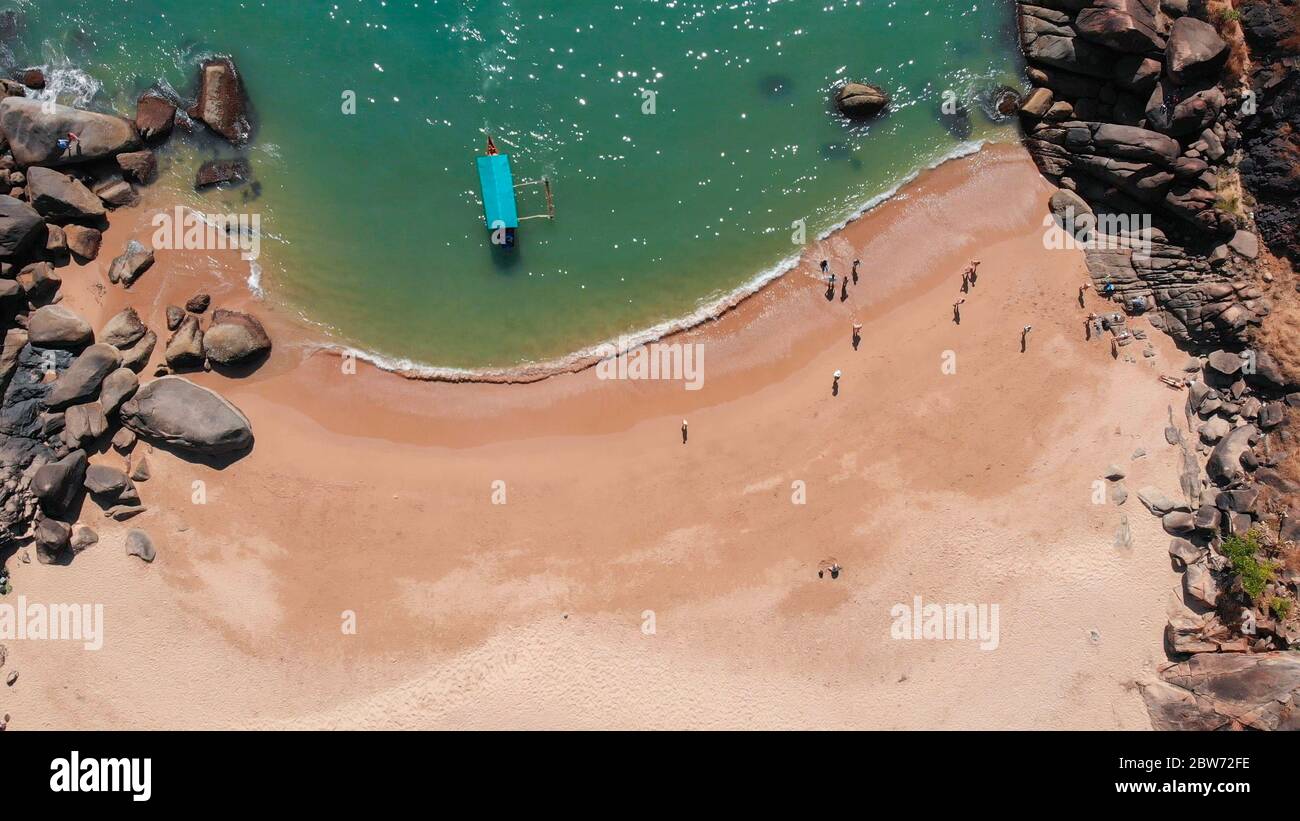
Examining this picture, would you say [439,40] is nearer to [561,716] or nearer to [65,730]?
[561,716]

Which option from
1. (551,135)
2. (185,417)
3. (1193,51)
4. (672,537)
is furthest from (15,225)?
(1193,51)

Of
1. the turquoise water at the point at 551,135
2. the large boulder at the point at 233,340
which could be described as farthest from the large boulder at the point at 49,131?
the large boulder at the point at 233,340

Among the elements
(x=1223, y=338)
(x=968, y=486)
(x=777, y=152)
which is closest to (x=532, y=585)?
(x=968, y=486)

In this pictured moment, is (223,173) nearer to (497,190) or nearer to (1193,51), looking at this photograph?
(497,190)

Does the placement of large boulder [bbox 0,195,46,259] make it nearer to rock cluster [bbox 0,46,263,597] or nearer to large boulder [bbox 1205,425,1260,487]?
rock cluster [bbox 0,46,263,597]

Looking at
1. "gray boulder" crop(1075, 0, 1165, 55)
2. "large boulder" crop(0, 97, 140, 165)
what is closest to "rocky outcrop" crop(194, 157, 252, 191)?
"large boulder" crop(0, 97, 140, 165)

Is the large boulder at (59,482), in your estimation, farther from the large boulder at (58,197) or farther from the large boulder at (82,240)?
the large boulder at (58,197)
